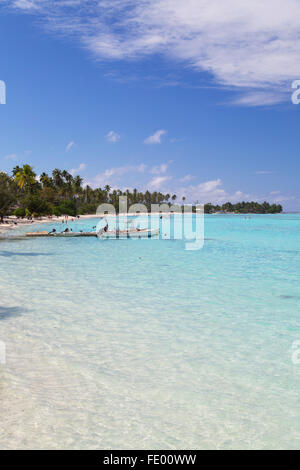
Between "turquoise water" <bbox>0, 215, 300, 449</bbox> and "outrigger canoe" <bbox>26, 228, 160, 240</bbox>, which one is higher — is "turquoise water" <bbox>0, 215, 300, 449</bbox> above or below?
below

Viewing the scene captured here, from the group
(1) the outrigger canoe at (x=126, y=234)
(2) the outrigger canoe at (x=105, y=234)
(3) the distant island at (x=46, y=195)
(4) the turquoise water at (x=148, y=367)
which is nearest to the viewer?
(4) the turquoise water at (x=148, y=367)

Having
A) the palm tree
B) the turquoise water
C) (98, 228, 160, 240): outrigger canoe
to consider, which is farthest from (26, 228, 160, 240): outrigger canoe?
the palm tree

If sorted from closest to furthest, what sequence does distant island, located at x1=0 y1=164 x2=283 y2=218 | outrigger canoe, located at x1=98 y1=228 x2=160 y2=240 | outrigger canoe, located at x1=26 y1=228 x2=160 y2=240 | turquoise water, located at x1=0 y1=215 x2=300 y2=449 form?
turquoise water, located at x1=0 y1=215 x2=300 y2=449, outrigger canoe, located at x1=26 y1=228 x2=160 y2=240, outrigger canoe, located at x1=98 y1=228 x2=160 y2=240, distant island, located at x1=0 y1=164 x2=283 y2=218

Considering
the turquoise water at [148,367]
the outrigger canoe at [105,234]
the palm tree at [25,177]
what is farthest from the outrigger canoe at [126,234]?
the palm tree at [25,177]

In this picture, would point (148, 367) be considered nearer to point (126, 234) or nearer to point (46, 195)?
point (126, 234)

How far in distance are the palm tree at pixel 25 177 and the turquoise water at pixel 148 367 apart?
83.2 metres

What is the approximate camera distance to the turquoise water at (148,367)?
5469 millimetres

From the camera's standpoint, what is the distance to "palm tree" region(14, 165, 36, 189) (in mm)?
95450

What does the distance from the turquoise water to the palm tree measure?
8322 cm

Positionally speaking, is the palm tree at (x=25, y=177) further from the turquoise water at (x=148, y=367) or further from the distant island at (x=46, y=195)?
the turquoise water at (x=148, y=367)

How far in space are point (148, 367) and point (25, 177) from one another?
95490 mm

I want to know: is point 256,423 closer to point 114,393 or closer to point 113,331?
point 114,393

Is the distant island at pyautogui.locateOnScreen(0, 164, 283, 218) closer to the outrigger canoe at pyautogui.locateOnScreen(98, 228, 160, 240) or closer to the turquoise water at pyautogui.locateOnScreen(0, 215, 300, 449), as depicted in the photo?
the outrigger canoe at pyautogui.locateOnScreen(98, 228, 160, 240)

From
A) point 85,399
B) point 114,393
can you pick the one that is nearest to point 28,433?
point 85,399
